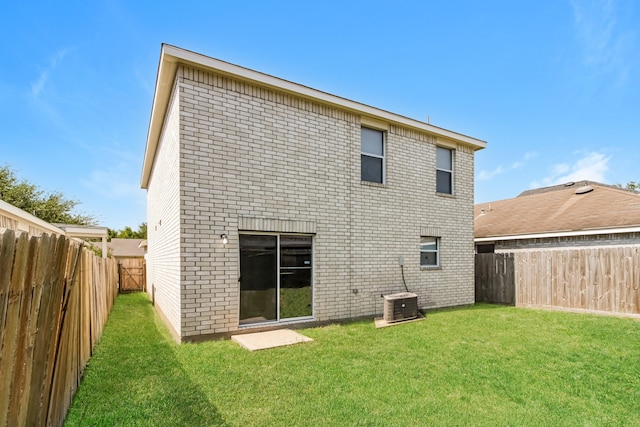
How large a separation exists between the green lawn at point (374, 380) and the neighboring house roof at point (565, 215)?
5439 mm

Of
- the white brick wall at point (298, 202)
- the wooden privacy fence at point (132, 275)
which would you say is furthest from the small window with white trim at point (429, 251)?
the wooden privacy fence at point (132, 275)

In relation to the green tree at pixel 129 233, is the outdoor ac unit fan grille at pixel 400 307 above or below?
below

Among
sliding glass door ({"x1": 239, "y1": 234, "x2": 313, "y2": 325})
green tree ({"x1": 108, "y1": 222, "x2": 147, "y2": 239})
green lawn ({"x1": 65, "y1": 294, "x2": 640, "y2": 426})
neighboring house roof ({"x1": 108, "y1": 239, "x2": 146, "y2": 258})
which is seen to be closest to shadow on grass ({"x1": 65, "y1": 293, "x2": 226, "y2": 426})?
green lawn ({"x1": 65, "y1": 294, "x2": 640, "y2": 426})

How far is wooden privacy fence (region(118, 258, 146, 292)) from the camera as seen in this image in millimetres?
18297

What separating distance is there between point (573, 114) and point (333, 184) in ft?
42.3

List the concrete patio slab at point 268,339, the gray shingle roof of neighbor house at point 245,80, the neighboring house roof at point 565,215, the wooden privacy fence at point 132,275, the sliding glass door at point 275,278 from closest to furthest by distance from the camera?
the concrete patio slab at point 268,339, the gray shingle roof of neighbor house at point 245,80, the sliding glass door at point 275,278, the neighboring house roof at point 565,215, the wooden privacy fence at point 132,275

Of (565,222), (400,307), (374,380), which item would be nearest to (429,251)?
(400,307)

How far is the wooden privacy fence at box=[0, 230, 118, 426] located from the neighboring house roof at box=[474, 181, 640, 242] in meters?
14.4

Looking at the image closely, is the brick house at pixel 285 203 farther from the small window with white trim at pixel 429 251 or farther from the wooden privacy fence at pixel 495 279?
the wooden privacy fence at pixel 495 279

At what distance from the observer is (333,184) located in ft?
27.1

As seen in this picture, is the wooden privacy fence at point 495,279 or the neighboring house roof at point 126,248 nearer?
the wooden privacy fence at point 495,279

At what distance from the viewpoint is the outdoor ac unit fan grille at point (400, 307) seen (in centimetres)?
809

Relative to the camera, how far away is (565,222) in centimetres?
1259

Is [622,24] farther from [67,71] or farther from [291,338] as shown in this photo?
[67,71]
